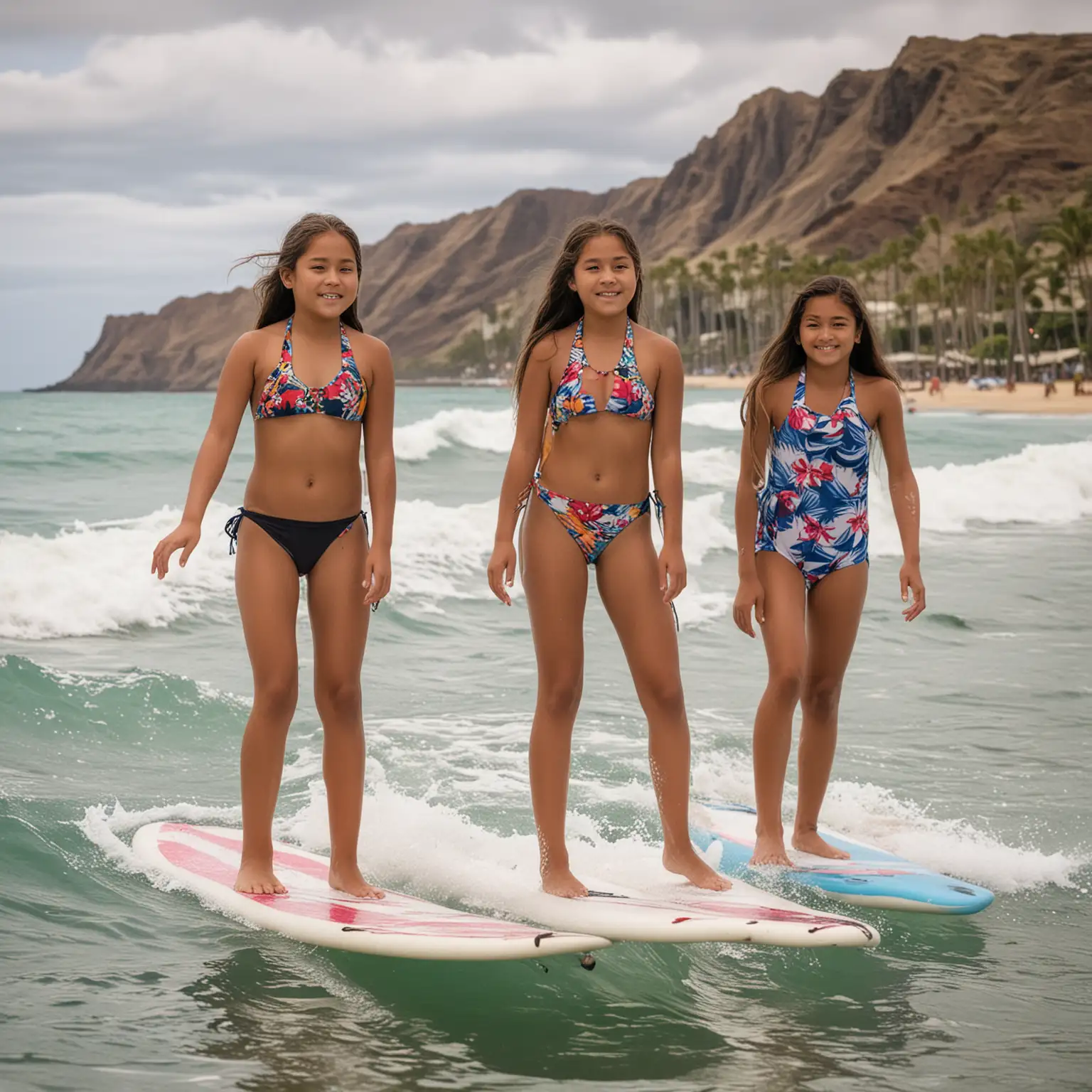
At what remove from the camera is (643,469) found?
5129 mm

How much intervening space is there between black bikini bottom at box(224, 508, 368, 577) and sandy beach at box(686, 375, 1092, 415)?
67.0 m

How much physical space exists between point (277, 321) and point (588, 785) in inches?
131

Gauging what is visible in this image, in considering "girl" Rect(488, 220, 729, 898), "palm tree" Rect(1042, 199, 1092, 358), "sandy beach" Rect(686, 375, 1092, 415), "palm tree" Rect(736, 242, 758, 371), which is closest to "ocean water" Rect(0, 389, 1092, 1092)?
"girl" Rect(488, 220, 729, 898)

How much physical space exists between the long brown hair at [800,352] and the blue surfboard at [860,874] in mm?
1563

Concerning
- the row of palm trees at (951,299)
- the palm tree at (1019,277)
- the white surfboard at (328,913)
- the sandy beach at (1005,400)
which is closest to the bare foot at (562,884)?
the white surfboard at (328,913)

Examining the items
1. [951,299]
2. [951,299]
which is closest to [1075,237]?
[951,299]

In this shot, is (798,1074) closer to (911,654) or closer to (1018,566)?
(911,654)

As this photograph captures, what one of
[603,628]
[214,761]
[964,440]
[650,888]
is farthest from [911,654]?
[964,440]

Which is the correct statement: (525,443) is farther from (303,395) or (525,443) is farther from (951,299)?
(951,299)

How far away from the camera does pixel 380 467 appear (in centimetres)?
502

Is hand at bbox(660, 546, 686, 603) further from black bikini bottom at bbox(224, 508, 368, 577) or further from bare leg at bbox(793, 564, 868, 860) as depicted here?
black bikini bottom at bbox(224, 508, 368, 577)

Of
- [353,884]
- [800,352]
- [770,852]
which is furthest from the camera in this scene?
[800,352]

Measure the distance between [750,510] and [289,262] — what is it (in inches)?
79.3

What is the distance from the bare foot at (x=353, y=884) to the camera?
5117 mm
